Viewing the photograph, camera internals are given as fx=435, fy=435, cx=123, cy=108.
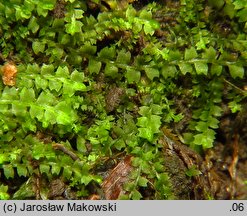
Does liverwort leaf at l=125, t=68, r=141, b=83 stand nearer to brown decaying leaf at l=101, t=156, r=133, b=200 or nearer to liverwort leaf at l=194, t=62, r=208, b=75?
liverwort leaf at l=194, t=62, r=208, b=75

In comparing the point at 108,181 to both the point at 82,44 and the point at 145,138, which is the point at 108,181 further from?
the point at 82,44

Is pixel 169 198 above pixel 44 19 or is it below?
below

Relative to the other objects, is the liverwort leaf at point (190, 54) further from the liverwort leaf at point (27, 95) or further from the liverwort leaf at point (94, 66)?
the liverwort leaf at point (27, 95)

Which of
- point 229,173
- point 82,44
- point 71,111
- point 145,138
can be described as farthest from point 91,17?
point 229,173

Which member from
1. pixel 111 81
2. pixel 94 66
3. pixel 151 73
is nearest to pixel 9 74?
pixel 94 66

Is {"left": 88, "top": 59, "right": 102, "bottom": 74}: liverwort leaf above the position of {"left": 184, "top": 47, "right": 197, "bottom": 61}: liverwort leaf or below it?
below

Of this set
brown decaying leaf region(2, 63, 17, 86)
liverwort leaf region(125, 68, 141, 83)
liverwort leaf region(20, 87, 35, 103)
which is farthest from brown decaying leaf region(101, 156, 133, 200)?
brown decaying leaf region(2, 63, 17, 86)
